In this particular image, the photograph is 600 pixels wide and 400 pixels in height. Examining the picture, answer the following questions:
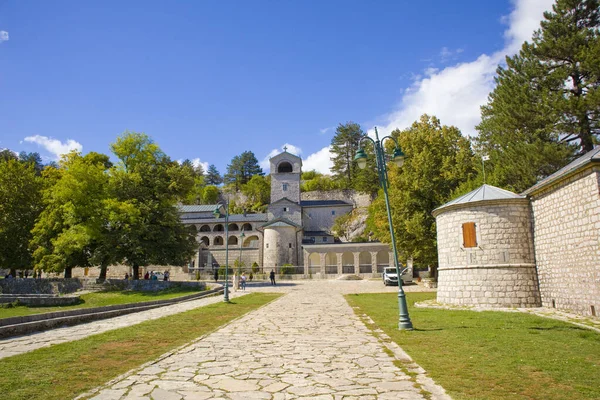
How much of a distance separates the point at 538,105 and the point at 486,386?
2455 centimetres

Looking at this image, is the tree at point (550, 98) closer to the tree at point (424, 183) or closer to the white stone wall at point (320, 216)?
the tree at point (424, 183)

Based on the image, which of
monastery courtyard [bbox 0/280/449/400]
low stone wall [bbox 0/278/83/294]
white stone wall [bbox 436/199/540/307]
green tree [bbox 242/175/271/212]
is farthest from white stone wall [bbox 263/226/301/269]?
monastery courtyard [bbox 0/280/449/400]

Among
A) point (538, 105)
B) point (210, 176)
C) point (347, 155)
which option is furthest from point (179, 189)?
point (210, 176)

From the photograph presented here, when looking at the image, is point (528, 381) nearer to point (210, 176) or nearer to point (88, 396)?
point (88, 396)

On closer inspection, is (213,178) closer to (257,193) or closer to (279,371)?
(257,193)

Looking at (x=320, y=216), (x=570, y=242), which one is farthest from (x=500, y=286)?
(x=320, y=216)

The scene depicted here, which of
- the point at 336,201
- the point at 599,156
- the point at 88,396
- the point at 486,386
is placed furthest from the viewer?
the point at 336,201

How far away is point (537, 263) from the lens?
15.1 metres

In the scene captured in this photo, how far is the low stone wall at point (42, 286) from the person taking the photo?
29172 millimetres

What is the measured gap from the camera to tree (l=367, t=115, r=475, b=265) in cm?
2647

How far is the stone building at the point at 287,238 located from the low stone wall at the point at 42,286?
19425 mm

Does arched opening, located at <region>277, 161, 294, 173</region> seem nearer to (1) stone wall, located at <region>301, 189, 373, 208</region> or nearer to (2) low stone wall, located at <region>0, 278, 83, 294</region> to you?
(1) stone wall, located at <region>301, 189, 373, 208</region>

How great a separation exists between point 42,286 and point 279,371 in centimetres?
3103

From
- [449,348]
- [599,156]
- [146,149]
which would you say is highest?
[146,149]
